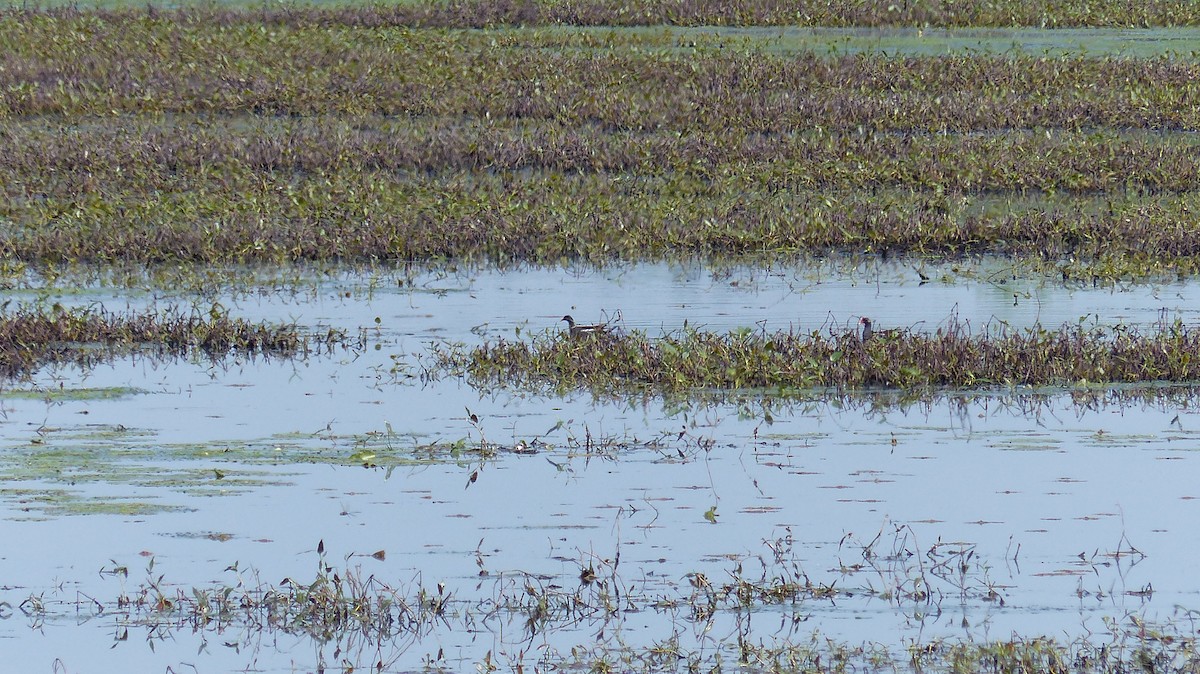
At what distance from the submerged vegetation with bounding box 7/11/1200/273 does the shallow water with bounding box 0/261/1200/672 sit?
4490mm

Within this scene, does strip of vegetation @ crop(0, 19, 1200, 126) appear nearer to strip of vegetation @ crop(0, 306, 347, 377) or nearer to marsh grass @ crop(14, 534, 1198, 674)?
strip of vegetation @ crop(0, 306, 347, 377)

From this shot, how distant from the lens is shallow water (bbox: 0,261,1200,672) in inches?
246

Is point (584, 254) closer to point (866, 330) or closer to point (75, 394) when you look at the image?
point (866, 330)

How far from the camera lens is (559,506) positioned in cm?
771

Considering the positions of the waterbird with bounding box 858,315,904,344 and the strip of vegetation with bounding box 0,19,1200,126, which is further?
the strip of vegetation with bounding box 0,19,1200,126

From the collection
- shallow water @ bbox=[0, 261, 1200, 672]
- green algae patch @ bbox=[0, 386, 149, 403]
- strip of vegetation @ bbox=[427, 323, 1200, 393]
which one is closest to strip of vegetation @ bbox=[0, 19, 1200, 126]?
strip of vegetation @ bbox=[427, 323, 1200, 393]

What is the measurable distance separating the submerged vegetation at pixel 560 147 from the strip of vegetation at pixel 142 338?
3112mm

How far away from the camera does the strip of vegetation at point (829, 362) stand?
998cm

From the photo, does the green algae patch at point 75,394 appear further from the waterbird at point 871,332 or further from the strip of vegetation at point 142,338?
the waterbird at point 871,332

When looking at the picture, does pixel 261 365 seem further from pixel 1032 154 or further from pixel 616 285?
pixel 1032 154

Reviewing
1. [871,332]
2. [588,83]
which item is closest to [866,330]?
[871,332]

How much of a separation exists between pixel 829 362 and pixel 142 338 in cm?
436

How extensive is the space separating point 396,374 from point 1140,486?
445 centimetres

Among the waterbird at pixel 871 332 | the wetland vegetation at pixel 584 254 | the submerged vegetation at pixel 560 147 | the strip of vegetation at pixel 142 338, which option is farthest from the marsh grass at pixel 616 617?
the submerged vegetation at pixel 560 147
